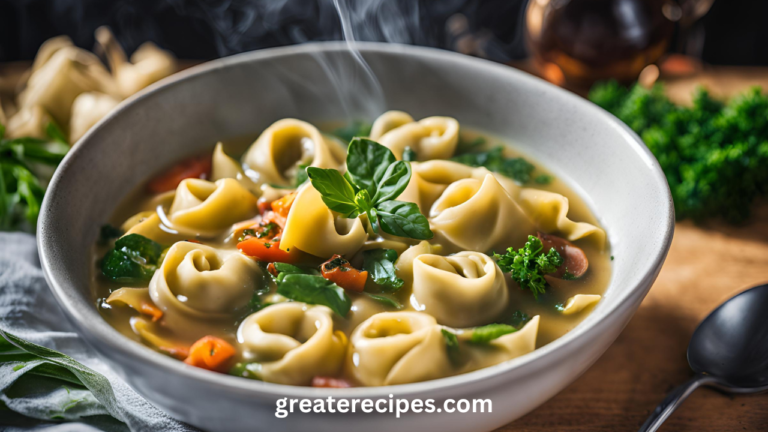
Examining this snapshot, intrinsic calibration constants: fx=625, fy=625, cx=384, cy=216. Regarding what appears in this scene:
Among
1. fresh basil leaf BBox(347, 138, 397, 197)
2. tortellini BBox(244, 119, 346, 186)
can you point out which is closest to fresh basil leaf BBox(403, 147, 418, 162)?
tortellini BBox(244, 119, 346, 186)

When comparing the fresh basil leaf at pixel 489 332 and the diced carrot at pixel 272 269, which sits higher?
the diced carrot at pixel 272 269

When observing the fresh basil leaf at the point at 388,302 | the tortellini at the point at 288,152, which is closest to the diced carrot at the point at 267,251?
the fresh basil leaf at the point at 388,302

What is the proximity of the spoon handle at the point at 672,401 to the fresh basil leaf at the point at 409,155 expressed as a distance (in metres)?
1.77

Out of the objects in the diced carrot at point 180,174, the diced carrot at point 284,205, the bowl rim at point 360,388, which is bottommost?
the diced carrot at point 180,174

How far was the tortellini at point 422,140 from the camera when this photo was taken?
357cm

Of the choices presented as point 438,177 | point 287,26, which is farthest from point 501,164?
point 287,26

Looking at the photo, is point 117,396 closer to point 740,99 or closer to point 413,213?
point 413,213

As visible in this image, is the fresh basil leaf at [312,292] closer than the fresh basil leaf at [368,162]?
Yes

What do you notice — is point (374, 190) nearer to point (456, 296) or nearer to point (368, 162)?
point (368, 162)

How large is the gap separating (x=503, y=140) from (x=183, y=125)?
6.36 ft

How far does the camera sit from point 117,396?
248 cm

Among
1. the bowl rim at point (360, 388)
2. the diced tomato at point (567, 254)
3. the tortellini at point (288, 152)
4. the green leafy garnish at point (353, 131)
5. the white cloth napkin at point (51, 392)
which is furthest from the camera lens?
the green leafy garnish at point (353, 131)

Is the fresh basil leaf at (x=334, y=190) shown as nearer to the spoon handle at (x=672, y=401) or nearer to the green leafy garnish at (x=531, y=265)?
the green leafy garnish at (x=531, y=265)

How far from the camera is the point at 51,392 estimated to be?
2.54 metres
